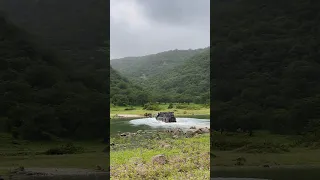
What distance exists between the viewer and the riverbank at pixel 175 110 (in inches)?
384

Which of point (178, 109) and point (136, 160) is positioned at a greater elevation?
point (178, 109)

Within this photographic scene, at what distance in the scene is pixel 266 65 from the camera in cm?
593

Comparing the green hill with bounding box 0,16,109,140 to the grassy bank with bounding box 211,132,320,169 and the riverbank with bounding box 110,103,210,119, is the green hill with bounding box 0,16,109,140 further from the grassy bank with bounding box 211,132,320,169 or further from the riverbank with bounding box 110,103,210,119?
the riverbank with bounding box 110,103,210,119

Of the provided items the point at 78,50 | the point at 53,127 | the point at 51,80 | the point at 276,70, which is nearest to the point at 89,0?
the point at 78,50

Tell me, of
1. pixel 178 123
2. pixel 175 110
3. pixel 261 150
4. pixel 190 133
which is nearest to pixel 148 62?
pixel 175 110

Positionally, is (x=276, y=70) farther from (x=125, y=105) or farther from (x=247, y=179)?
(x=125, y=105)

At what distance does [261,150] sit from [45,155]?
321 cm

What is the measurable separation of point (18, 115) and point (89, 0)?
1947 mm

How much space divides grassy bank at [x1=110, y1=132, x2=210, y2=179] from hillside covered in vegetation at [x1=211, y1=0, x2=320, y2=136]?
4.29 ft

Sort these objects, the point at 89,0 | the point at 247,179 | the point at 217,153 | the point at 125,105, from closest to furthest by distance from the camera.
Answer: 1. the point at 247,179
2. the point at 89,0
3. the point at 217,153
4. the point at 125,105

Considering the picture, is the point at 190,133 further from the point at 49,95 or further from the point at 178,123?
the point at 49,95

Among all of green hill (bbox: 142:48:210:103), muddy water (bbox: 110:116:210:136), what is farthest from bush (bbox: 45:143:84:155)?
green hill (bbox: 142:48:210:103)

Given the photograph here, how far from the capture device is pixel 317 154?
5949 millimetres

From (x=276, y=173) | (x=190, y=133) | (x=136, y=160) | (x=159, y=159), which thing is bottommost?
(x=136, y=160)
